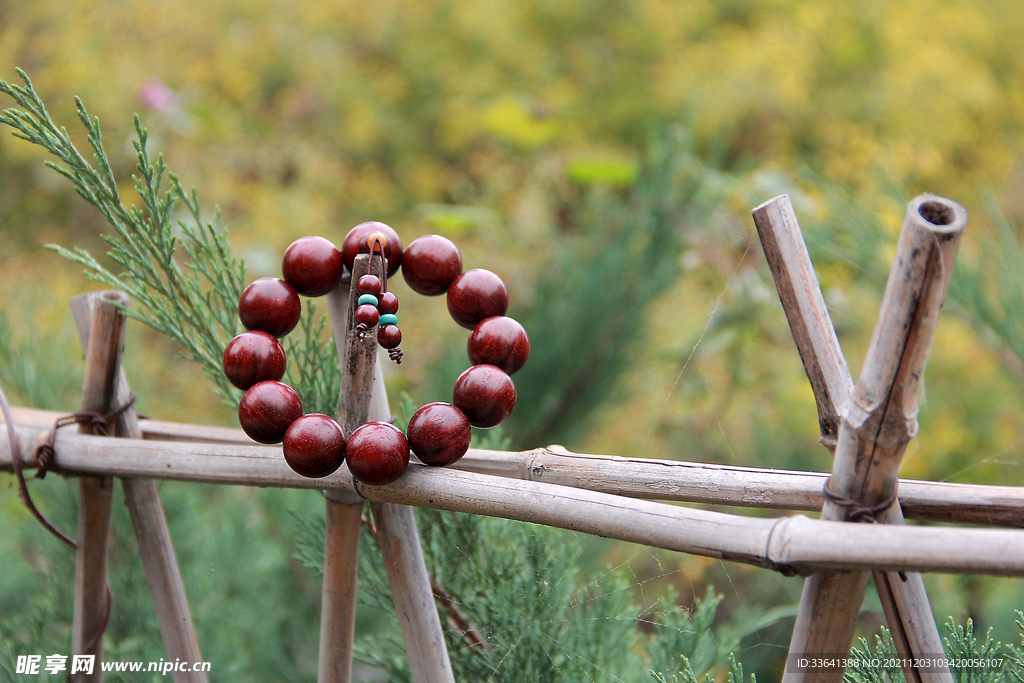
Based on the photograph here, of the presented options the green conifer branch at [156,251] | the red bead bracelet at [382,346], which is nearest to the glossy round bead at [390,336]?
the red bead bracelet at [382,346]

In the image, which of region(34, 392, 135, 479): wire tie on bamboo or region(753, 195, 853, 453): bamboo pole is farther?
region(34, 392, 135, 479): wire tie on bamboo

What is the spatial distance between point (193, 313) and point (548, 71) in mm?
2032

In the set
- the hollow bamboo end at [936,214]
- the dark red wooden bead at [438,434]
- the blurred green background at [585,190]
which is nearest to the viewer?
the hollow bamboo end at [936,214]

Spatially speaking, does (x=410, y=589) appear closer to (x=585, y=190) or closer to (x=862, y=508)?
(x=862, y=508)

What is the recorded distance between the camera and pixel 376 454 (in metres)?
0.29

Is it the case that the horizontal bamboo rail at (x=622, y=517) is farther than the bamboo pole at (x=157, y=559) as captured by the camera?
No

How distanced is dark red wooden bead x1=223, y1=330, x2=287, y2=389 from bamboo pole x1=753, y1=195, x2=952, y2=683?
228mm

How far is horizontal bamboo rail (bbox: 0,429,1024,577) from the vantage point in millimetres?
206

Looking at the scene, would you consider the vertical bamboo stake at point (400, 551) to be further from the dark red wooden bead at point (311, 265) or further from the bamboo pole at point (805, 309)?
the bamboo pole at point (805, 309)

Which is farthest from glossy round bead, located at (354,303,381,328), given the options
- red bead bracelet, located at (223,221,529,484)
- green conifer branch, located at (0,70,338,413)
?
green conifer branch, located at (0,70,338,413)

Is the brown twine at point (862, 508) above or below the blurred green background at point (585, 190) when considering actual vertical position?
below

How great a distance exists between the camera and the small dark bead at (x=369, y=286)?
29 centimetres

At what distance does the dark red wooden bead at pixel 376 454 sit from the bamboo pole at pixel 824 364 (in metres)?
0.17

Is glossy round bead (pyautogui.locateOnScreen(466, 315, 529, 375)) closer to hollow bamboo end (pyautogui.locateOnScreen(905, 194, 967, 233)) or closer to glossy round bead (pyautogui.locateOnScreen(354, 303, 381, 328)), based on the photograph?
glossy round bead (pyautogui.locateOnScreen(354, 303, 381, 328))
